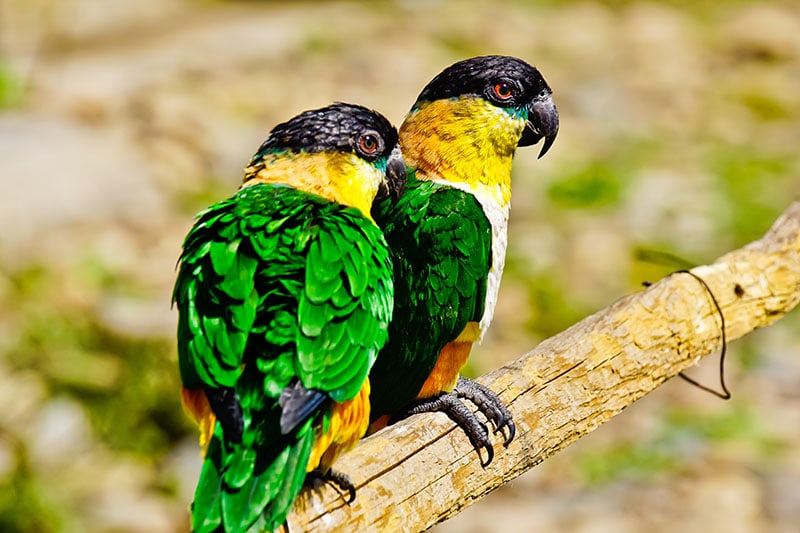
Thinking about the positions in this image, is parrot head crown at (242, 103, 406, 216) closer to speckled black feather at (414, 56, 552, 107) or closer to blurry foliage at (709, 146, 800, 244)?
speckled black feather at (414, 56, 552, 107)

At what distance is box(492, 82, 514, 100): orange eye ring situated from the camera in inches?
164

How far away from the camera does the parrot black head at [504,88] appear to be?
4152mm

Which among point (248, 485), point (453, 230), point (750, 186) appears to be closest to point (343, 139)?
point (453, 230)

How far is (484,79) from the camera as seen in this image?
164 inches

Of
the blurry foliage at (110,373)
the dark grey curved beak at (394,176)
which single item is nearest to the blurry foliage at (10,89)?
the blurry foliage at (110,373)

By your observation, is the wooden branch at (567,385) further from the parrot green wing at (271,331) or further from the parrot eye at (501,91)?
the parrot eye at (501,91)

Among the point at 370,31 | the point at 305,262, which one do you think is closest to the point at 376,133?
the point at 305,262

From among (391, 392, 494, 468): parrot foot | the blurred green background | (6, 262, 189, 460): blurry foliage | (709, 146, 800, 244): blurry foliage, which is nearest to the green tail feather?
(391, 392, 494, 468): parrot foot

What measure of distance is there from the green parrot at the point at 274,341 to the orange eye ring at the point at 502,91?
2.93 feet

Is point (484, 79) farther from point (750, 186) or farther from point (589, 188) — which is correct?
point (750, 186)

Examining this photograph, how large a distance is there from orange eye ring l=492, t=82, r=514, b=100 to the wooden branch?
2.86 feet

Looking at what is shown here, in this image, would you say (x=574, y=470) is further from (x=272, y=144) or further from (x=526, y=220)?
(x=272, y=144)

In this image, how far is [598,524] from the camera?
6988 millimetres

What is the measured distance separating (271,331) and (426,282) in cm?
87
